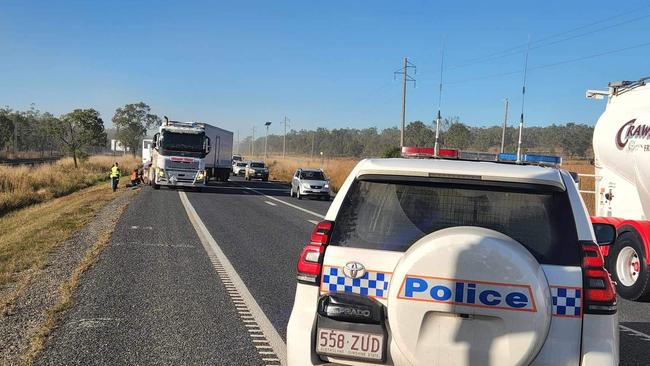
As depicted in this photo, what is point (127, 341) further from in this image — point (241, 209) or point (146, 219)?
point (241, 209)

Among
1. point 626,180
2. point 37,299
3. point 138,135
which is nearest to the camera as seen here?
point 37,299

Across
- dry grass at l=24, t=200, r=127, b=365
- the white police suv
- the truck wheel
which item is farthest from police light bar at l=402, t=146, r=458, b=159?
the truck wheel

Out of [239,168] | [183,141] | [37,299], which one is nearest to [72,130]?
[239,168]

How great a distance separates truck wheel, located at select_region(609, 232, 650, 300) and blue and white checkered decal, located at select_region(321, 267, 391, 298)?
657 centimetres

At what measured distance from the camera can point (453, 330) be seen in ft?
10.1

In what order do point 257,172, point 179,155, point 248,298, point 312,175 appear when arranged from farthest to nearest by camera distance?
point 257,172 → point 312,175 → point 179,155 → point 248,298

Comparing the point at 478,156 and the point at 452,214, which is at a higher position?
the point at 478,156

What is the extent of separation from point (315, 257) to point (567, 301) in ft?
4.52

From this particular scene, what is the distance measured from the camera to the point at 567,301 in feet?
10.1

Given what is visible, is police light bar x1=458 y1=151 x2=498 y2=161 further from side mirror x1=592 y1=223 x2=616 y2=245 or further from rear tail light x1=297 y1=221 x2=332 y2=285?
rear tail light x1=297 y1=221 x2=332 y2=285

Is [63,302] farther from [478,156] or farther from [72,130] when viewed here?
[72,130]

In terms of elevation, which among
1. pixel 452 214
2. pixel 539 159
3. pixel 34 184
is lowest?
pixel 34 184

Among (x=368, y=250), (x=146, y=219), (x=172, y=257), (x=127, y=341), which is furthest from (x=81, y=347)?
(x=146, y=219)

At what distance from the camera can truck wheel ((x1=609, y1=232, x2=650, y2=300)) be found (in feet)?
27.6
